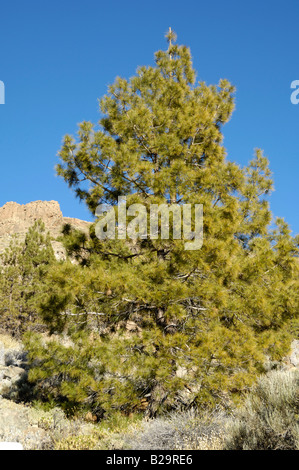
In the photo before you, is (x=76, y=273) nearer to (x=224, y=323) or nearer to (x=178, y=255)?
(x=178, y=255)

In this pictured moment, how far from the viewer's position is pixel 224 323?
7.05 m

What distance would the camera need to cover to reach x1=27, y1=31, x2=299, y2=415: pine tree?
233 inches

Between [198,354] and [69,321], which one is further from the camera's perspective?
[69,321]

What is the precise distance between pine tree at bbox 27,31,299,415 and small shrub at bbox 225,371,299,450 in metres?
1.38

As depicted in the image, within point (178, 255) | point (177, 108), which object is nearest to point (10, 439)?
point (178, 255)

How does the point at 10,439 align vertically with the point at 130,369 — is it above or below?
below

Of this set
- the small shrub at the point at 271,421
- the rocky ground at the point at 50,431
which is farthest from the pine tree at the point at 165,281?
the small shrub at the point at 271,421

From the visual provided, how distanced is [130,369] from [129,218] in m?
2.71

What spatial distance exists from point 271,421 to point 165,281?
2.83 metres

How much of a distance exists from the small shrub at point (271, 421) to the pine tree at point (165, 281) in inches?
54.4

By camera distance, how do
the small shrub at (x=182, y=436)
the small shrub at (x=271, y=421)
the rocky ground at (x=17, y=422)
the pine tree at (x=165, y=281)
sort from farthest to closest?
the pine tree at (x=165, y=281) → the rocky ground at (x=17, y=422) → the small shrub at (x=182, y=436) → the small shrub at (x=271, y=421)

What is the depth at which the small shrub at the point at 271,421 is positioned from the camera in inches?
142

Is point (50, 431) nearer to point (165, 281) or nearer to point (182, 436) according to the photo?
point (182, 436)

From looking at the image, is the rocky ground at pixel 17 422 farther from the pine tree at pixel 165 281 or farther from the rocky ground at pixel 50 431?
the pine tree at pixel 165 281
